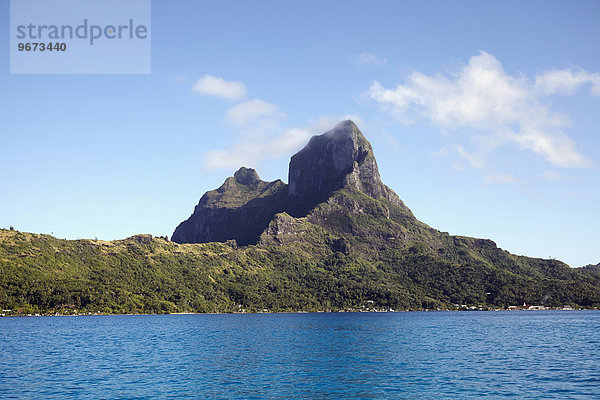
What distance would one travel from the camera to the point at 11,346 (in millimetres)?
102500

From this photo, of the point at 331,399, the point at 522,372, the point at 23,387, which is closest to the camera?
the point at 331,399

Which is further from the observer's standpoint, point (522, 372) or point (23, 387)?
point (522, 372)

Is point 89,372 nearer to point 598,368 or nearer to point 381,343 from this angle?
point 381,343

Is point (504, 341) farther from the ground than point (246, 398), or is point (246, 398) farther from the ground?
point (246, 398)

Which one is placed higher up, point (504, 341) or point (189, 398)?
point (189, 398)

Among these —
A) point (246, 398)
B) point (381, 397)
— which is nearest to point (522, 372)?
point (381, 397)

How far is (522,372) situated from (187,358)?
184 ft

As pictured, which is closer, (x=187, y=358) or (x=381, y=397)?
(x=381, y=397)

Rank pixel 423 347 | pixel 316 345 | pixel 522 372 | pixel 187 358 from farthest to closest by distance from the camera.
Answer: pixel 316 345
pixel 423 347
pixel 187 358
pixel 522 372

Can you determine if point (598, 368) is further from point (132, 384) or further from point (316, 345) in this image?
point (132, 384)

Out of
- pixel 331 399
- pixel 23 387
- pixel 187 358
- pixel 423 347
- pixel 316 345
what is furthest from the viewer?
pixel 316 345

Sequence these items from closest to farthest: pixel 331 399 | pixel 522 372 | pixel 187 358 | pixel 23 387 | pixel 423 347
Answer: pixel 331 399 < pixel 23 387 < pixel 522 372 < pixel 187 358 < pixel 423 347

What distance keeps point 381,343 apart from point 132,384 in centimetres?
6544

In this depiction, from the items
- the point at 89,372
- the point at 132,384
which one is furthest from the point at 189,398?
the point at 89,372
